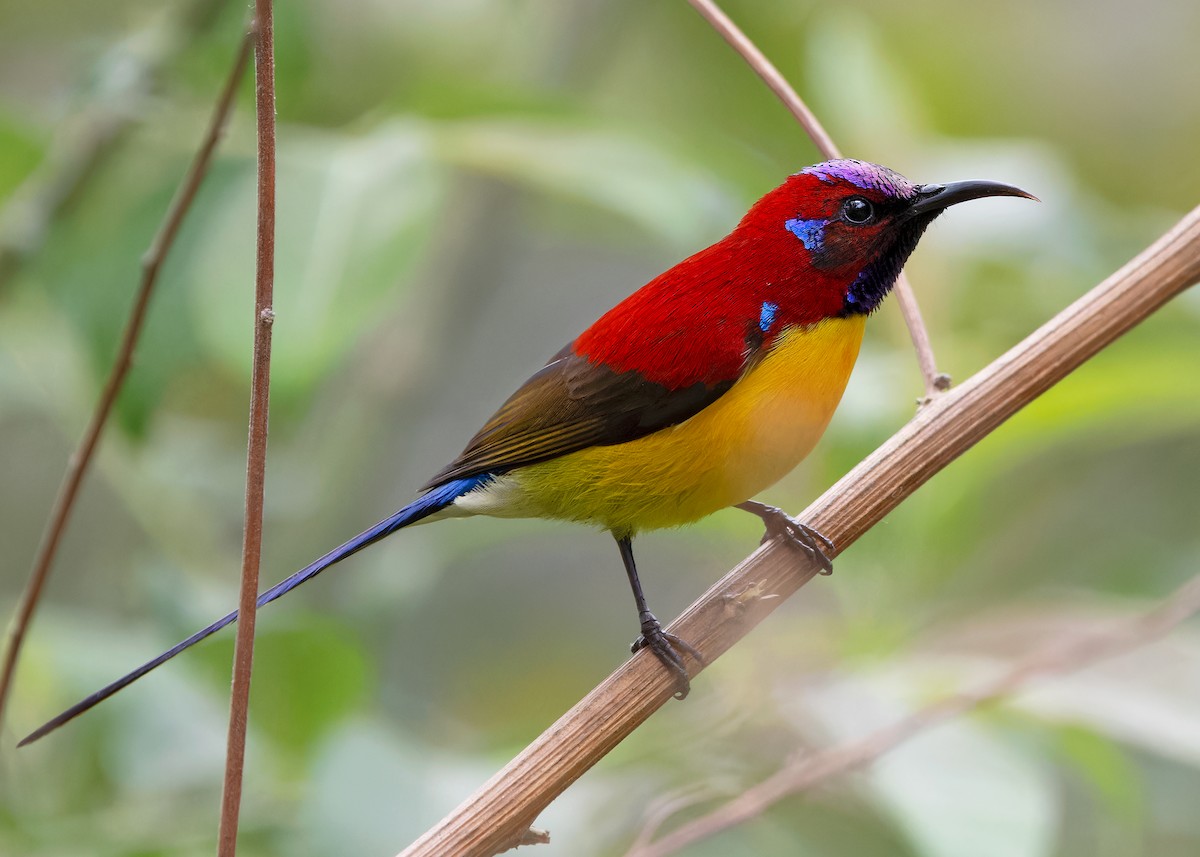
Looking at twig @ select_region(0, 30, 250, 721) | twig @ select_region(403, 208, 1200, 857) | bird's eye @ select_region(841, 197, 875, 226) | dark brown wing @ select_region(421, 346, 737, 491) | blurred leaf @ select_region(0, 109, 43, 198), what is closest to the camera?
twig @ select_region(0, 30, 250, 721)

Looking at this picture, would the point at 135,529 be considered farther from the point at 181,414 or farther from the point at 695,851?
the point at 695,851

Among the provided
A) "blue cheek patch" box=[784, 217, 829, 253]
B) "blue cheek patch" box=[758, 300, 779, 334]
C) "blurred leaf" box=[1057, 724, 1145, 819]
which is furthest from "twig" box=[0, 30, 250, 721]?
"blurred leaf" box=[1057, 724, 1145, 819]

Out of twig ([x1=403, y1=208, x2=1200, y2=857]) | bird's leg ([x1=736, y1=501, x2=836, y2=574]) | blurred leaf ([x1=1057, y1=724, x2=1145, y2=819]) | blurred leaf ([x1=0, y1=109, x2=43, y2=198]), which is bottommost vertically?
blurred leaf ([x1=1057, y1=724, x2=1145, y2=819])

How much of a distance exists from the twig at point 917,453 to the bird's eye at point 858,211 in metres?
0.51

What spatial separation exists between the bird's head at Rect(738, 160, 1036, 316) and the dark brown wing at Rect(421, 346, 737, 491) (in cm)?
33

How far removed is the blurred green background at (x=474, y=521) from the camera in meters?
2.61

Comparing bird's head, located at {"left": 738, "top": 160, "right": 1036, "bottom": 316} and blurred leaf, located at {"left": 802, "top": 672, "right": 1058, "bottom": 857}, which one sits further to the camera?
bird's head, located at {"left": 738, "top": 160, "right": 1036, "bottom": 316}

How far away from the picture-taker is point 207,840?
2.58m

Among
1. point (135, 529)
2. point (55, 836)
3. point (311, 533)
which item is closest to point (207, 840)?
point (55, 836)

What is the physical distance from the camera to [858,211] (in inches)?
100

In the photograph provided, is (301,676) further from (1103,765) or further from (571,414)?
(1103,765)

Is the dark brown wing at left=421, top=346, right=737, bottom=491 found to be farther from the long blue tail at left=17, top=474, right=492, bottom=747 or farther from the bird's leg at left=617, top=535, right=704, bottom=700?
the bird's leg at left=617, top=535, right=704, bottom=700

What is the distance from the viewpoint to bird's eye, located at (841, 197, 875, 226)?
8.32 feet

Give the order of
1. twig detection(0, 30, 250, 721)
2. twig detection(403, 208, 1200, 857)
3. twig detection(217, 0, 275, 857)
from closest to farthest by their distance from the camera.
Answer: twig detection(217, 0, 275, 857)
twig detection(0, 30, 250, 721)
twig detection(403, 208, 1200, 857)
